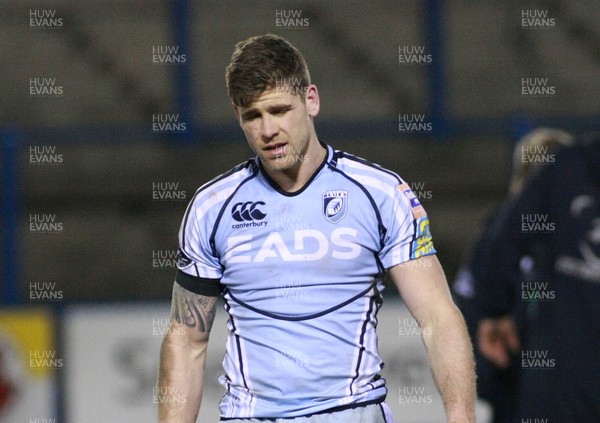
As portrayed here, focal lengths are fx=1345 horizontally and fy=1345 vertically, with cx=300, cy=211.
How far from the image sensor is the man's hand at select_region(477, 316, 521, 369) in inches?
228

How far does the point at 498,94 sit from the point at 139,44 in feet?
9.89

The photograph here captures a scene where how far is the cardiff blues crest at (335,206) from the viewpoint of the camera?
14.0ft

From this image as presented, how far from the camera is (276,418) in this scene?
4.17 meters

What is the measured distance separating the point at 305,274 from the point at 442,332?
0.46 m

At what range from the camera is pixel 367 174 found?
14.3 ft

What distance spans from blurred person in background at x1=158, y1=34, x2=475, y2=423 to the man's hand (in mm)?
1587

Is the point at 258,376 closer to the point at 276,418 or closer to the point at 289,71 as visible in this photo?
the point at 276,418

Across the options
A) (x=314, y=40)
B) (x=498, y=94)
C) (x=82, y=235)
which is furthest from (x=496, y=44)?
(x=82, y=235)

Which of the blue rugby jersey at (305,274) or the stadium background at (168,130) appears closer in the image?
the blue rugby jersey at (305,274)

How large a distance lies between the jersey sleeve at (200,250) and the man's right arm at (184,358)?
71mm
